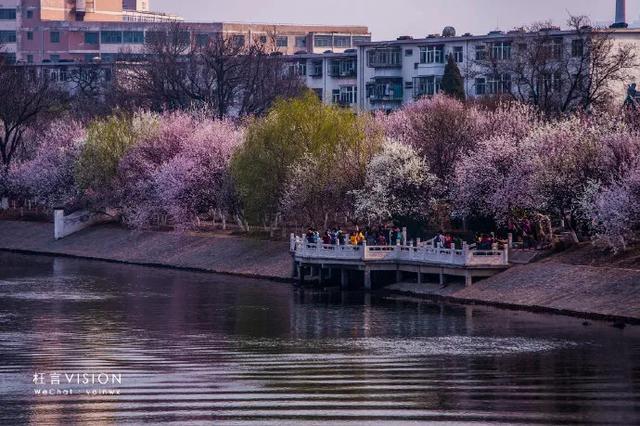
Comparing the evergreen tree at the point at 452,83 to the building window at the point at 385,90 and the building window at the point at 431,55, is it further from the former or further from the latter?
the building window at the point at 385,90

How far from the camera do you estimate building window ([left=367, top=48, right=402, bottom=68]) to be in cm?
15475

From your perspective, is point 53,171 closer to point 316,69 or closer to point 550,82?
point 550,82

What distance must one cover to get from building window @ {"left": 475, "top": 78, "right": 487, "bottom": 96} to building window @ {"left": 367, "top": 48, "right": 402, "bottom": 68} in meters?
13.4

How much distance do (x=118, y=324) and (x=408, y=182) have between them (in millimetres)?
28070

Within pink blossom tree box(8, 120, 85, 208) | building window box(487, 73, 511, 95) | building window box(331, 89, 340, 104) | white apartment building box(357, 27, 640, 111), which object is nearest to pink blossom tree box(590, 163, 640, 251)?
building window box(487, 73, 511, 95)

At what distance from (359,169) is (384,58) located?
197 ft

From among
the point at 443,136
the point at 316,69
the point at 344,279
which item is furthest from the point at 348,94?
the point at 344,279

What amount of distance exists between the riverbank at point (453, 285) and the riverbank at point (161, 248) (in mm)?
84

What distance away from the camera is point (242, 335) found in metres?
68.3

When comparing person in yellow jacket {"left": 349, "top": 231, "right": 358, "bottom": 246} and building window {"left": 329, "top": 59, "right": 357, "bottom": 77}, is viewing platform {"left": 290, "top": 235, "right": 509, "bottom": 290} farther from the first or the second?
building window {"left": 329, "top": 59, "right": 357, "bottom": 77}

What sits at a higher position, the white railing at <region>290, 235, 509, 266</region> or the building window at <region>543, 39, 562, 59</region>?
the building window at <region>543, 39, 562, 59</region>

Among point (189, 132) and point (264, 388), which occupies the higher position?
point (189, 132)

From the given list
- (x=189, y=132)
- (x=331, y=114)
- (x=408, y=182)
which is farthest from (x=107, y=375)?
(x=189, y=132)

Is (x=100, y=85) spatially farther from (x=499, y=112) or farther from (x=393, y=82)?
(x=499, y=112)
